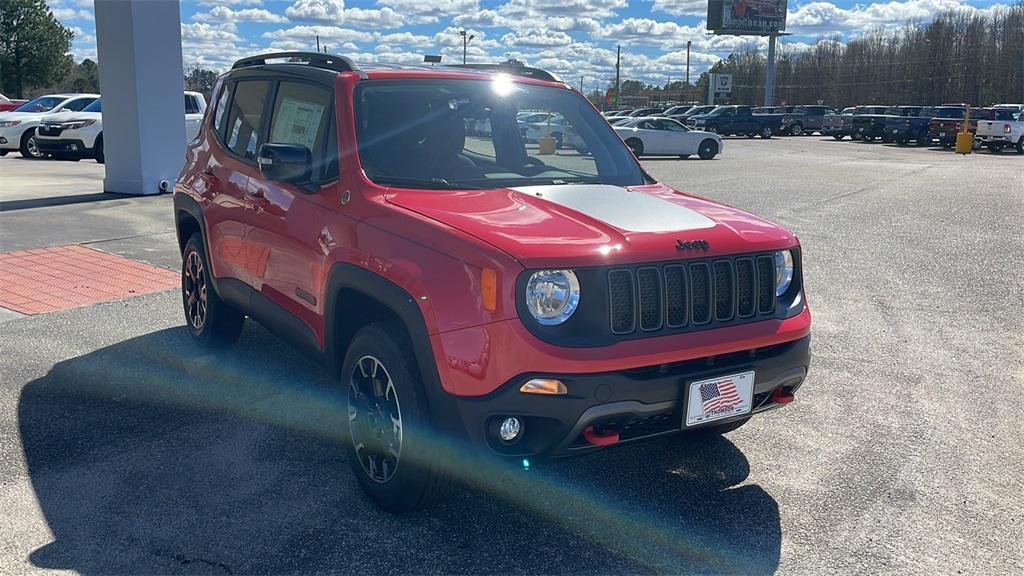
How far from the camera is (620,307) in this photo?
11.0 ft

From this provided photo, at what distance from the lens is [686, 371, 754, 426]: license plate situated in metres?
3.44

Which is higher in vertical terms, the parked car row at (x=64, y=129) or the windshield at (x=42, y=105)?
the windshield at (x=42, y=105)

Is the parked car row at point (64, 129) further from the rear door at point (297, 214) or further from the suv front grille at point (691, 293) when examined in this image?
the suv front grille at point (691, 293)

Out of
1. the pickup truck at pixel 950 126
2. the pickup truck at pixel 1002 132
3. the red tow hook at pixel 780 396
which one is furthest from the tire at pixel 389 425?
the pickup truck at pixel 950 126

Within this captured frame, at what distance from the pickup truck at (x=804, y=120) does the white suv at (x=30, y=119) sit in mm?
38614

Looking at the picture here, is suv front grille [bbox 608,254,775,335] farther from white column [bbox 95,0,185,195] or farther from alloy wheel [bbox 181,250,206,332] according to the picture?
white column [bbox 95,0,185,195]

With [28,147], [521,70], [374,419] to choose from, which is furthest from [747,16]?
[374,419]

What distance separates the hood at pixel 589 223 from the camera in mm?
3326

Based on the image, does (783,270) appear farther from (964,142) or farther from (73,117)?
(964,142)

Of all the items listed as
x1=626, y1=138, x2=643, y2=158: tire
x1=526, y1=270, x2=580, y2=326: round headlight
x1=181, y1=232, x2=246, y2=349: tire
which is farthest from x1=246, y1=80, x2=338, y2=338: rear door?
x1=626, y1=138, x2=643, y2=158: tire

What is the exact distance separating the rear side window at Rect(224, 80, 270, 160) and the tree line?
290 feet

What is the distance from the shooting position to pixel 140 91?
13078 mm

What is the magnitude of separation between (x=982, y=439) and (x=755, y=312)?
2.01m

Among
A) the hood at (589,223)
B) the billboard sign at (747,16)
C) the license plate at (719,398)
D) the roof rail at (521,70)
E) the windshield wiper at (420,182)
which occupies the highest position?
the billboard sign at (747,16)
